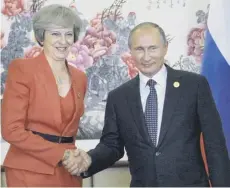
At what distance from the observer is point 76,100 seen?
190 cm

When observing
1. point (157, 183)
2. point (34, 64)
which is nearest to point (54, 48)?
point (34, 64)

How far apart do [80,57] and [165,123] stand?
0.98 metres

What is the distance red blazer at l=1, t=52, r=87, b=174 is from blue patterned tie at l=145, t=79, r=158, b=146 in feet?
1.09

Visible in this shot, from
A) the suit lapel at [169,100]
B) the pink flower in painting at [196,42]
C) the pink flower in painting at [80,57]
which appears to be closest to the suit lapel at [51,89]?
the suit lapel at [169,100]

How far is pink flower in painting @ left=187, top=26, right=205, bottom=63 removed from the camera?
2.62 metres

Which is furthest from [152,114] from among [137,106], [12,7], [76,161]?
[12,7]

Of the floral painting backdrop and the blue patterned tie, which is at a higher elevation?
the floral painting backdrop

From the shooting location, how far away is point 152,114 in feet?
6.01

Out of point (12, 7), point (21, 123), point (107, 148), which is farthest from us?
point (12, 7)

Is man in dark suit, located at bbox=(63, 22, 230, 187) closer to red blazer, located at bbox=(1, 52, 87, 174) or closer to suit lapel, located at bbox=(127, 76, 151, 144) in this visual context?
suit lapel, located at bbox=(127, 76, 151, 144)

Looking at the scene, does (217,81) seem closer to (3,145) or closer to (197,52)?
(197,52)

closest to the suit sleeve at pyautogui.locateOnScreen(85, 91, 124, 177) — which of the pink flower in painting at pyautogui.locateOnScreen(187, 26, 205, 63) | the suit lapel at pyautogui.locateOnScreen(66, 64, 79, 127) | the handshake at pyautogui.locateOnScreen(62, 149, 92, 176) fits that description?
the handshake at pyautogui.locateOnScreen(62, 149, 92, 176)

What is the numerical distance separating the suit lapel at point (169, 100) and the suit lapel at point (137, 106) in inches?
2.9

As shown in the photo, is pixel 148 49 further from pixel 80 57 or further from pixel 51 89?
pixel 80 57
